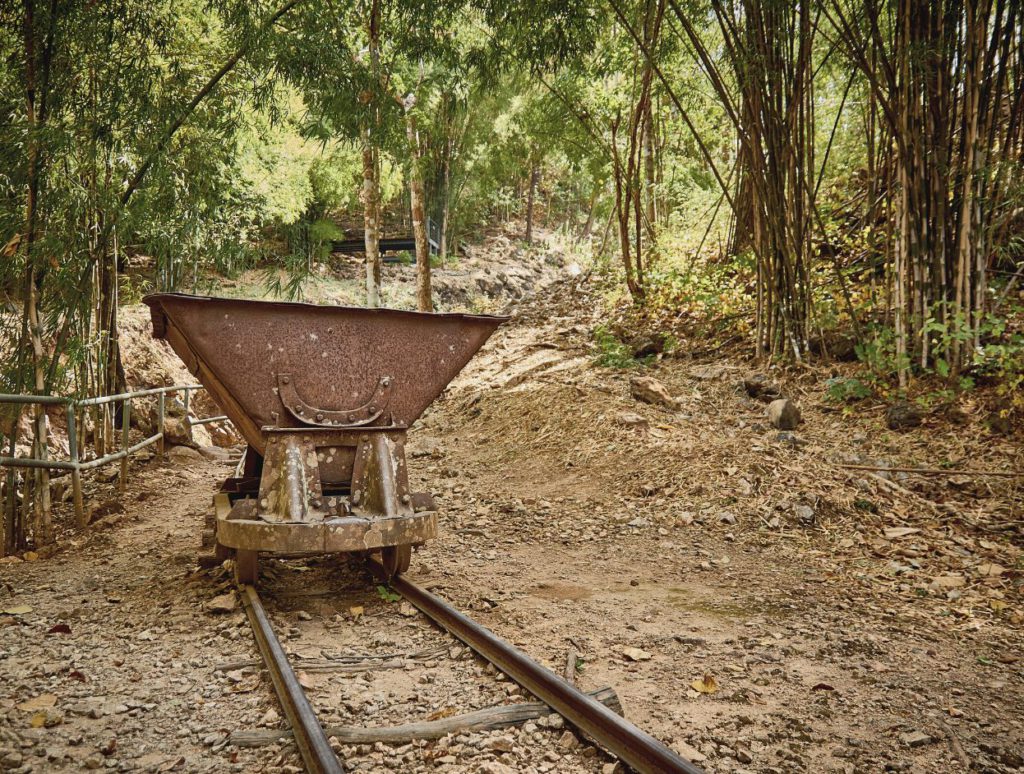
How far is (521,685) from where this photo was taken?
107 inches

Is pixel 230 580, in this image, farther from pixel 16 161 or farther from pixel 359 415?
pixel 16 161

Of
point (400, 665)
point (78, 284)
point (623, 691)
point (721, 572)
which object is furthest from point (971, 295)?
point (78, 284)

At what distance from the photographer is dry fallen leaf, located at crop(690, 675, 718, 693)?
9.11 feet

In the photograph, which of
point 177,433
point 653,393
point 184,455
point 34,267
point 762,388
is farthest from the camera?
point 177,433

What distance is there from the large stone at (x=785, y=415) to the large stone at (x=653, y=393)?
1102mm

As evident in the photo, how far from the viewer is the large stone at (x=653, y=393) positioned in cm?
761

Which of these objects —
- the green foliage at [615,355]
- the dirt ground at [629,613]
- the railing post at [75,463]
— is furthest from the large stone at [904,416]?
the railing post at [75,463]

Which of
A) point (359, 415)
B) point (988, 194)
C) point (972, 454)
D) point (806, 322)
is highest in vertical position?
point (988, 194)

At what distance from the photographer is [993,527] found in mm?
4527

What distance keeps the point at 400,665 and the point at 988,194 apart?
5.74 meters

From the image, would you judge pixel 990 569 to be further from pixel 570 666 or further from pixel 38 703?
pixel 38 703

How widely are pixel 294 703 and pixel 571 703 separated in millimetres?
995

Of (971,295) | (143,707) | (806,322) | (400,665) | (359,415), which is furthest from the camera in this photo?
(806,322)

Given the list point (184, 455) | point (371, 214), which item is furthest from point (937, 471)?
point (371, 214)
